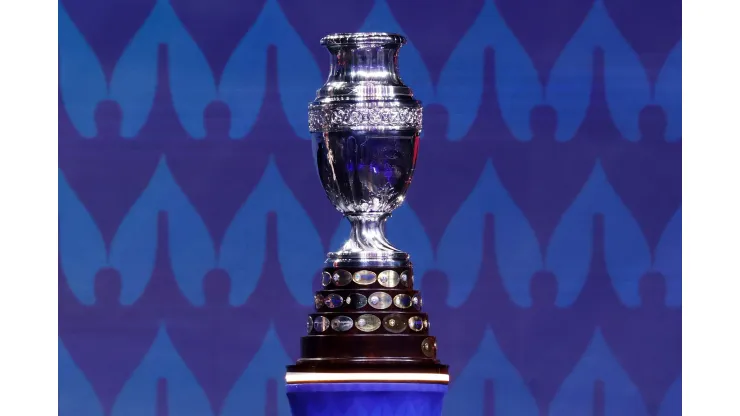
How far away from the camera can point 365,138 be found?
137 inches

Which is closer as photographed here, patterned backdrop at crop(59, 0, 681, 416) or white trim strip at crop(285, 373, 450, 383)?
white trim strip at crop(285, 373, 450, 383)

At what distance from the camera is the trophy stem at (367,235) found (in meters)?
3.56

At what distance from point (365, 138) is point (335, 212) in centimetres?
119

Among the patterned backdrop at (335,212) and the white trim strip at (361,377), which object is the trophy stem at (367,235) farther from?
the patterned backdrop at (335,212)

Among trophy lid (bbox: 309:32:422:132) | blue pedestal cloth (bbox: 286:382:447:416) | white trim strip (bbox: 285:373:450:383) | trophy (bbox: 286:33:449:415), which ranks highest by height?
trophy lid (bbox: 309:32:422:132)

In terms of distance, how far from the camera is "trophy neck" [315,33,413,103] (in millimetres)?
3518
